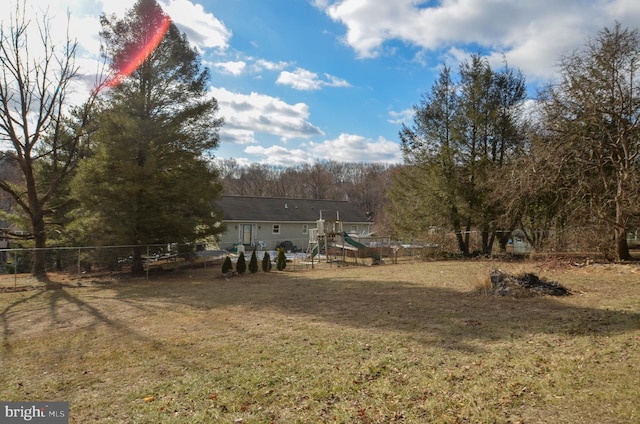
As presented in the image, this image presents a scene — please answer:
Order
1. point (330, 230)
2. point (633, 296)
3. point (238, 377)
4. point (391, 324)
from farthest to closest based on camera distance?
1. point (330, 230)
2. point (633, 296)
3. point (391, 324)
4. point (238, 377)

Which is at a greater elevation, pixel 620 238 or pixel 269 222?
pixel 269 222

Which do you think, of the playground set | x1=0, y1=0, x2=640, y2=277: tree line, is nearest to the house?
the playground set

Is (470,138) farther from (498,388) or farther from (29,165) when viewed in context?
(29,165)

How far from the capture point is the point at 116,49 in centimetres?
1545

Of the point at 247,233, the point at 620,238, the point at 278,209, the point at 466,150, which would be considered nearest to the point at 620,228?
the point at 620,238

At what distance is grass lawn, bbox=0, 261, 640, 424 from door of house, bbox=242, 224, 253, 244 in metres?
21.8

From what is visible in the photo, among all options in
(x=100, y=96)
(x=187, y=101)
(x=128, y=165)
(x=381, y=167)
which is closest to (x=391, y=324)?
(x=128, y=165)

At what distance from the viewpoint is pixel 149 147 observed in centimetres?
1463

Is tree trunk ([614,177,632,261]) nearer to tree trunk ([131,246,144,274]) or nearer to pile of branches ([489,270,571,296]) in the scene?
pile of branches ([489,270,571,296])

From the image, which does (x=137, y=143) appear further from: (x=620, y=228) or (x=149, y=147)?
(x=620, y=228)

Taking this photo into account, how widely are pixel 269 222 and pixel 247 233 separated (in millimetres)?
2202

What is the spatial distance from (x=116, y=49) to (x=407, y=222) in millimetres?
16938

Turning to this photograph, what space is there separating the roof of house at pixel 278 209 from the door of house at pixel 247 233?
615 mm

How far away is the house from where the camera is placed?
101 ft
